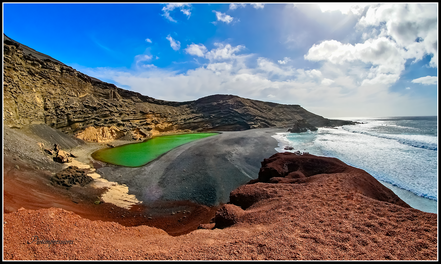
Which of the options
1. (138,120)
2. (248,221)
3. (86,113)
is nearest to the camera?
(248,221)

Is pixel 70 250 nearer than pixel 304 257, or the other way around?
pixel 304 257

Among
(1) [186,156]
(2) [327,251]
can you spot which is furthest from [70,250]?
(1) [186,156]

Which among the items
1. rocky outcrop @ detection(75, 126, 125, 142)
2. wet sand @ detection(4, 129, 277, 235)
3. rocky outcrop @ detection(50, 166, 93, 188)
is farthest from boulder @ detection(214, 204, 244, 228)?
rocky outcrop @ detection(75, 126, 125, 142)

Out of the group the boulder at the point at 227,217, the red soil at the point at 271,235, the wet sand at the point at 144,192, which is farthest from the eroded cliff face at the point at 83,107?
the boulder at the point at 227,217

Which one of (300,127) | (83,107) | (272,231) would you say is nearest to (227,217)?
(272,231)

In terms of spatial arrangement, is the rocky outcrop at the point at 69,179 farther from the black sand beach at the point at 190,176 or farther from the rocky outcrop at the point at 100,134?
the rocky outcrop at the point at 100,134

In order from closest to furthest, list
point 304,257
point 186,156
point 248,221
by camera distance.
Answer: point 304,257 < point 248,221 < point 186,156

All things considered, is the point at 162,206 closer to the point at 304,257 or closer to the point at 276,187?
the point at 276,187
